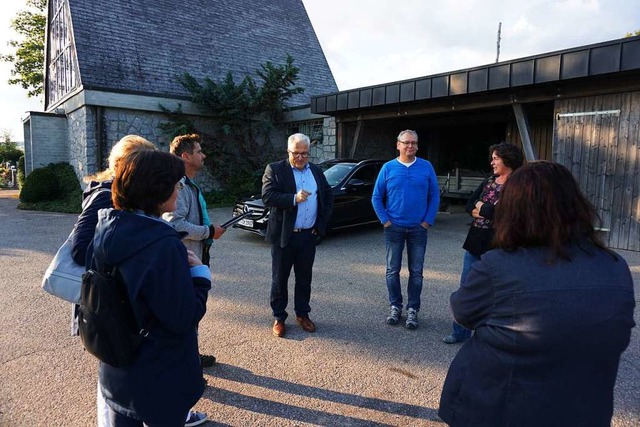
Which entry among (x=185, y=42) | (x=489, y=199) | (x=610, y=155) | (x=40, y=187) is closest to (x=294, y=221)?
(x=489, y=199)

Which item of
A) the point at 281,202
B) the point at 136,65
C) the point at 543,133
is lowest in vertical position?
the point at 281,202

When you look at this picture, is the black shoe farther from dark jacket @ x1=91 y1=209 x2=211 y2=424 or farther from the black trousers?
dark jacket @ x1=91 y1=209 x2=211 y2=424

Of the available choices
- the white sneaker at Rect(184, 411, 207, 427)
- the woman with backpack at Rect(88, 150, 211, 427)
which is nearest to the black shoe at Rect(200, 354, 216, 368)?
the white sneaker at Rect(184, 411, 207, 427)

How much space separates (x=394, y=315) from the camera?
4168mm

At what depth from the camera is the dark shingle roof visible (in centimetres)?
1395

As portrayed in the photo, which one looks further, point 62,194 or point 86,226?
point 62,194

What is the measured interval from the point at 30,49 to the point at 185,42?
1508cm

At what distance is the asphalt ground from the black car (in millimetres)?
1995

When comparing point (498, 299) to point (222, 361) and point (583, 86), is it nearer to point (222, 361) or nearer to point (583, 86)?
point (222, 361)

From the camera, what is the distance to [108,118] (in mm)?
12828

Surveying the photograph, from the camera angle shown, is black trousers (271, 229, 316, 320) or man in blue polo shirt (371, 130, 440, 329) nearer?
black trousers (271, 229, 316, 320)

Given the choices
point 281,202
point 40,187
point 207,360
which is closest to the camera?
point 207,360

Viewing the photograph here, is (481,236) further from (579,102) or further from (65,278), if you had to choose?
(579,102)

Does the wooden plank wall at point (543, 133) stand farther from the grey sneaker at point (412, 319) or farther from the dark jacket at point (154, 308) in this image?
the dark jacket at point (154, 308)
